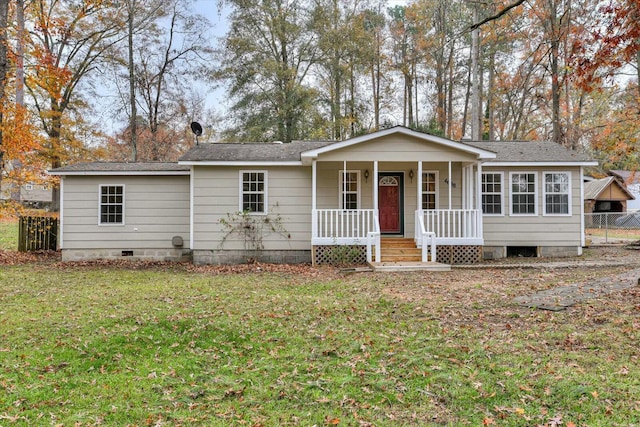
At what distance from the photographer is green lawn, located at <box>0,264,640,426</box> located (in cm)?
325

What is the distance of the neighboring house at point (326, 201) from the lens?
1138 centimetres

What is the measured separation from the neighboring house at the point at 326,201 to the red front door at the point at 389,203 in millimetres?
31

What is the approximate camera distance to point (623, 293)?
6.49 m

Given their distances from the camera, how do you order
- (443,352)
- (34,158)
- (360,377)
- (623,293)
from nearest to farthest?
1. (360,377)
2. (443,352)
3. (623,293)
4. (34,158)

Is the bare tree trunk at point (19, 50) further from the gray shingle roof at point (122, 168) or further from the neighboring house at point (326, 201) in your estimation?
the neighboring house at point (326, 201)

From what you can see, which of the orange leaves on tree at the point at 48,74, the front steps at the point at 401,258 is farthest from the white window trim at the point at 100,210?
the front steps at the point at 401,258

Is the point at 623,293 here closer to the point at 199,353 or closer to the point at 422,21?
the point at 199,353

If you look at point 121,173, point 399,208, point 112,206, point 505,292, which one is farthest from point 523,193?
point 112,206

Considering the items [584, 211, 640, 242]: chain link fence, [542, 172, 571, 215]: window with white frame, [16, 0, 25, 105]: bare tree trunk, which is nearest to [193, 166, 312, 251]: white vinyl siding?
[542, 172, 571, 215]: window with white frame

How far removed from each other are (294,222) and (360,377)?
27.5 feet

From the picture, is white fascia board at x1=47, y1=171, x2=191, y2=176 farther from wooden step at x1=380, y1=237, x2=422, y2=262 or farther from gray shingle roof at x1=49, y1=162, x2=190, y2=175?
wooden step at x1=380, y1=237, x2=422, y2=262

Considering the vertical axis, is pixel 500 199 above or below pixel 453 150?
below

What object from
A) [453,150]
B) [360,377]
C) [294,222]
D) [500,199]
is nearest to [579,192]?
[500,199]

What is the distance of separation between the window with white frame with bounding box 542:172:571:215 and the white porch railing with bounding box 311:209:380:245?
5542 millimetres
